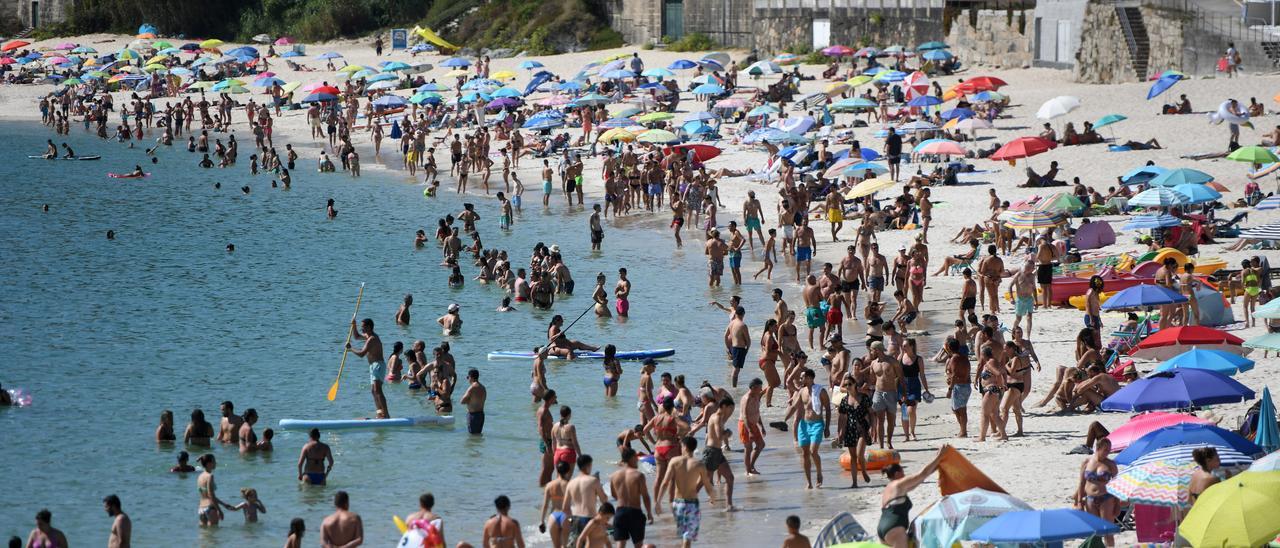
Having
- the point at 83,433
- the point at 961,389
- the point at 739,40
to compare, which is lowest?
the point at 83,433

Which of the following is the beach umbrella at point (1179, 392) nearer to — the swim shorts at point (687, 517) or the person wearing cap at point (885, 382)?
the person wearing cap at point (885, 382)

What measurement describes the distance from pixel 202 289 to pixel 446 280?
15.7 feet

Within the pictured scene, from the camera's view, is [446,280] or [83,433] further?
[446,280]

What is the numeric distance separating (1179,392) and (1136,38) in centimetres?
2732

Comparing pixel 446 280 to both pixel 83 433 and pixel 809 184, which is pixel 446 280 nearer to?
pixel 809 184

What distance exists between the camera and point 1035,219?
74.9 ft

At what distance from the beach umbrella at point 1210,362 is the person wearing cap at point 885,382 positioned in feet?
8.28

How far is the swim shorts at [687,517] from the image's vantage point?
12.2 meters

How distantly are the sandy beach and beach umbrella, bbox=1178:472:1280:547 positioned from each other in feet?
7.54

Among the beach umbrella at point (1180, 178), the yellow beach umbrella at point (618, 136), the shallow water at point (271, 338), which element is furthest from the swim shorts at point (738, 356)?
the yellow beach umbrella at point (618, 136)

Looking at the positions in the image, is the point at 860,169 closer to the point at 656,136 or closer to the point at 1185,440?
the point at 656,136

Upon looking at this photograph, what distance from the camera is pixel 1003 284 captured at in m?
22.5

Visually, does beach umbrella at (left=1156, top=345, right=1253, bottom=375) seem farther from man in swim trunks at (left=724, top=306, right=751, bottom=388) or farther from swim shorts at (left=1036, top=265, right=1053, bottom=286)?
swim shorts at (left=1036, top=265, right=1053, bottom=286)

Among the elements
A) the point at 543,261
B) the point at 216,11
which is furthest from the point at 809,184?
the point at 216,11
